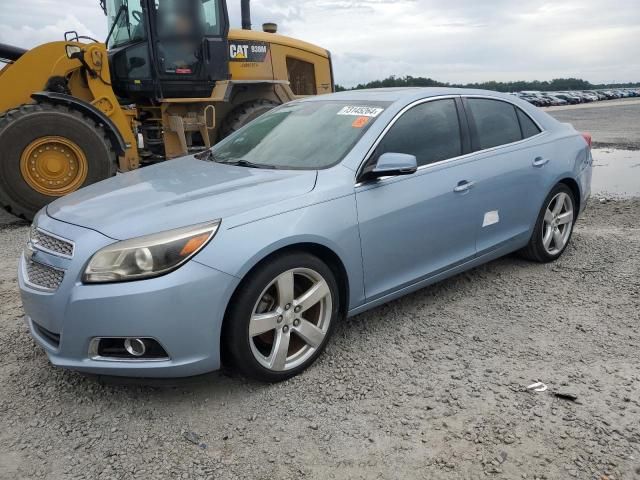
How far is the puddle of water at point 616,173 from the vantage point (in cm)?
832

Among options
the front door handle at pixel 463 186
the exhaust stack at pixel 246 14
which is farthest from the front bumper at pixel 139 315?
→ the exhaust stack at pixel 246 14

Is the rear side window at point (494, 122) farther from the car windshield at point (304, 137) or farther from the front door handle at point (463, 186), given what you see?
the car windshield at point (304, 137)

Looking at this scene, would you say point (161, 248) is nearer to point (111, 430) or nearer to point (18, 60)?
point (111, 430)

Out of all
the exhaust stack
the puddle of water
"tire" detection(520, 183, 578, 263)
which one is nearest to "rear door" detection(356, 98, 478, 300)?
"tire" detection(520, 183, 578, 263)

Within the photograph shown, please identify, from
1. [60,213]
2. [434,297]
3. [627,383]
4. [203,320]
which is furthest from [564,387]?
[60,213]

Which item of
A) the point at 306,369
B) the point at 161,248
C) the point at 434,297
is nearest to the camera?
the point at 161,248

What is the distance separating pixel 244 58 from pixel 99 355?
6.84 metres

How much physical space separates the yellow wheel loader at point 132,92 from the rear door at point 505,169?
177 inches

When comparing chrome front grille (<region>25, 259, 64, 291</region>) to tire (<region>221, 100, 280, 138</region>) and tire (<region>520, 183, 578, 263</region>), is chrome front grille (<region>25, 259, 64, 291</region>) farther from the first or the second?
tire (<region>221, 100, 280, 138</region>)

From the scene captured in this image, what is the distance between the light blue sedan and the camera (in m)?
2.61

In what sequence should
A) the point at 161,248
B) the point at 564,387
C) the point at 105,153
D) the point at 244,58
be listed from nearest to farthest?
the point at 161,248 → the point at 564,387 → the point at 105,153 → the point at 244,58

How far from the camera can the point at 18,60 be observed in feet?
22.9

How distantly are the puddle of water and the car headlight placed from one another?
284 inches

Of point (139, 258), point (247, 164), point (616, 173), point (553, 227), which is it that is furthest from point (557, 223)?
point (616, 173)
